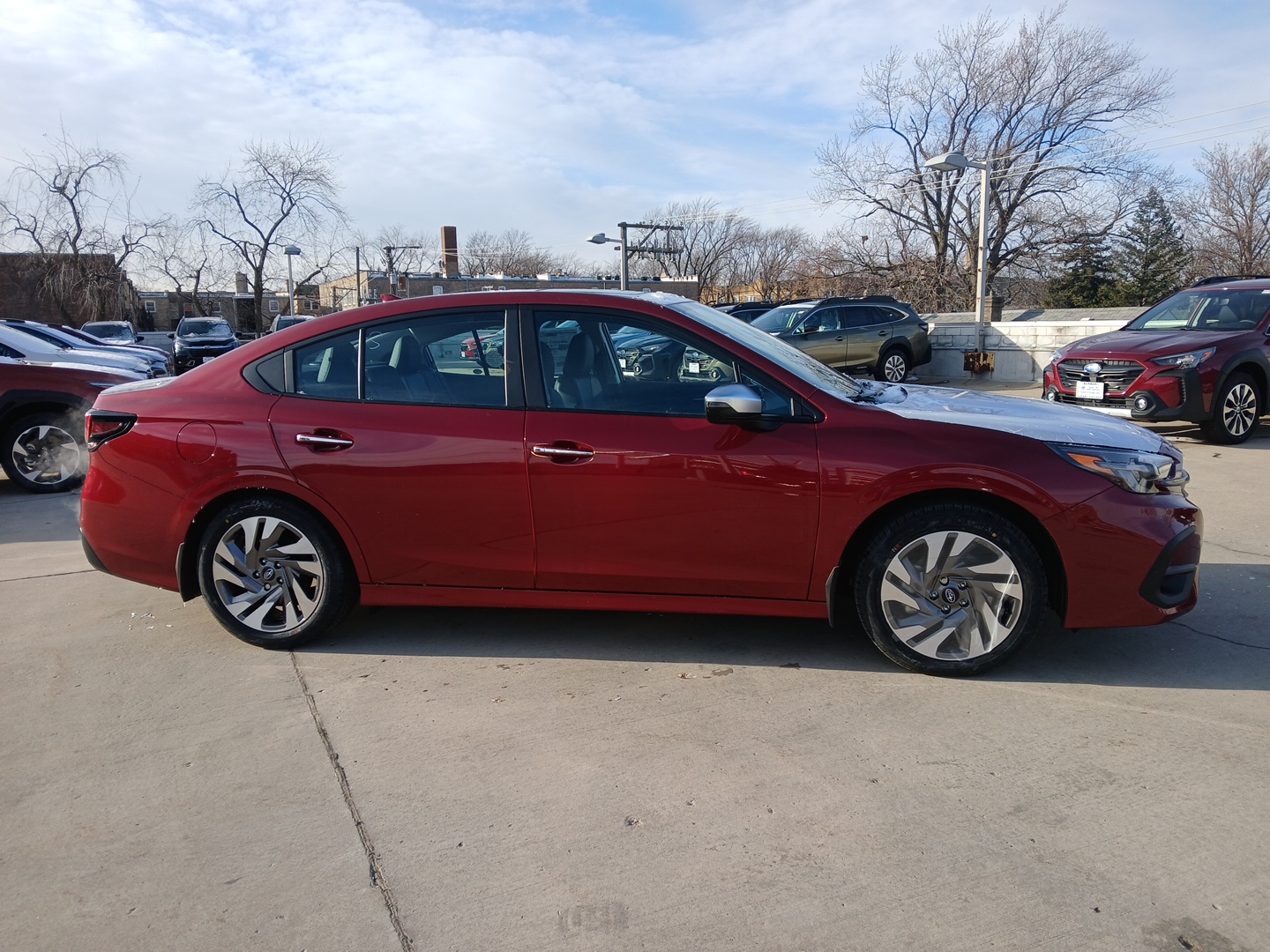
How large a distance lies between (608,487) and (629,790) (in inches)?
49.5

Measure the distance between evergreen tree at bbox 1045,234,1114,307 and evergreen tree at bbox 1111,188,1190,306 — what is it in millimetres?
528

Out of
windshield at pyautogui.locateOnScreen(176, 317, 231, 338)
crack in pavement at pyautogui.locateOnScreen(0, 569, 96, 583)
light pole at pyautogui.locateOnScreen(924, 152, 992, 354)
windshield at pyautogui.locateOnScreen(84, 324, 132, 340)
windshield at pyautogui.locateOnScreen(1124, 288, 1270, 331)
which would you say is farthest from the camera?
windshield at pyautogui.locateOnScreen(84, 324, 132, 340)

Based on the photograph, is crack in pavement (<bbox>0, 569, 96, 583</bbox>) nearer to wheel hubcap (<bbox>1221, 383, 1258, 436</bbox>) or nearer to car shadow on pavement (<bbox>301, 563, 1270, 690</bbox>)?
car shadow on pavement (<bbox>301, 563, 1270, 690</bbox>)

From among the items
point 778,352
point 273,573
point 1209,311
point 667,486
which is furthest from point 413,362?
point 1209,311

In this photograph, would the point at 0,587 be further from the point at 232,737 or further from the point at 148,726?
the point at 232,737

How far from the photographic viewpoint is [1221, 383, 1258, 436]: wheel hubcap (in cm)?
918

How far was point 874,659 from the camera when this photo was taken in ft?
12.7

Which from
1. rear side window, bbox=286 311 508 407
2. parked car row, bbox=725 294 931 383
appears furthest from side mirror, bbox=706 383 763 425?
parked car row, bbox=725 294 931 383

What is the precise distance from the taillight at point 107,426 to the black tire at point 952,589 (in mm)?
3330

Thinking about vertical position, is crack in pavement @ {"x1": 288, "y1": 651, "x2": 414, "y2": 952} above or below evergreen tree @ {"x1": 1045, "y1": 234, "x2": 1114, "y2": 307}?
below

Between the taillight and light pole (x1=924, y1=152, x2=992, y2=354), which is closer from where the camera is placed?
the taillight

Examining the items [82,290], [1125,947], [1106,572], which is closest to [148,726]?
[1125,947]

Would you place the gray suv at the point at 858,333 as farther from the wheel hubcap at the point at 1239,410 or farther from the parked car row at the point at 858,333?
the wheel hubcap at the point at 1239,410

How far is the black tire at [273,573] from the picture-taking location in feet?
12.9
